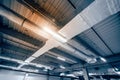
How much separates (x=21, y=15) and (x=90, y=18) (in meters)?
1.88

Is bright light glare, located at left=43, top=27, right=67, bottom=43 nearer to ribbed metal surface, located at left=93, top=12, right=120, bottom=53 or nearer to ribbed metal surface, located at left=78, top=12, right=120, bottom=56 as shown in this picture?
ribbed metal surface, located at left=78, top=12, right=120, bottom=56

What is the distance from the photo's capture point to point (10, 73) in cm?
766

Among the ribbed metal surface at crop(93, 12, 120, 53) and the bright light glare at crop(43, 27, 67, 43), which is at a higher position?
the ribbed metal surface at crop(93, 12, 120, 53)

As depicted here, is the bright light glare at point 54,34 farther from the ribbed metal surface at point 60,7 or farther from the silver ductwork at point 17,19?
the ribbed metal surface at point 60,7

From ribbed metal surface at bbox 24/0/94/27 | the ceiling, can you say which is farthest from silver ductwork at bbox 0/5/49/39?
ribbed metal surface at bbox 24/0/94/27

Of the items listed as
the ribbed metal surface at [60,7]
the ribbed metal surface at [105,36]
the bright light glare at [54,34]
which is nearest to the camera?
the ribbed metal surface at [60,7]

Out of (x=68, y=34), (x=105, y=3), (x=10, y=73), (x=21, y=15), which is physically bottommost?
(x=10, y=73)

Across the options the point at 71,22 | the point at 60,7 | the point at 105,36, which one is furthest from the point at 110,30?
the point at 60,7

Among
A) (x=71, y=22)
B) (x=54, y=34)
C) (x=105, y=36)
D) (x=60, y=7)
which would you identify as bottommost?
(x=54, y=34)

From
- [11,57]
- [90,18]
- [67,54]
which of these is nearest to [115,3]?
[90,18]

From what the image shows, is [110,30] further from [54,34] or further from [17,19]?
[17,19]

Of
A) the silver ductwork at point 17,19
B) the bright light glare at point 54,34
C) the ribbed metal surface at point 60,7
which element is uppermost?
the ribbed metal surface at point 60,7

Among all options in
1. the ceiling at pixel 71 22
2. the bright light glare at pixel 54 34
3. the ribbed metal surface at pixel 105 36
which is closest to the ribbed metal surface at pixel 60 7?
the ceiling at pixel 71 22

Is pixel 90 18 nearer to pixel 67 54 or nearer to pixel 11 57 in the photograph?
pixel 67 54
